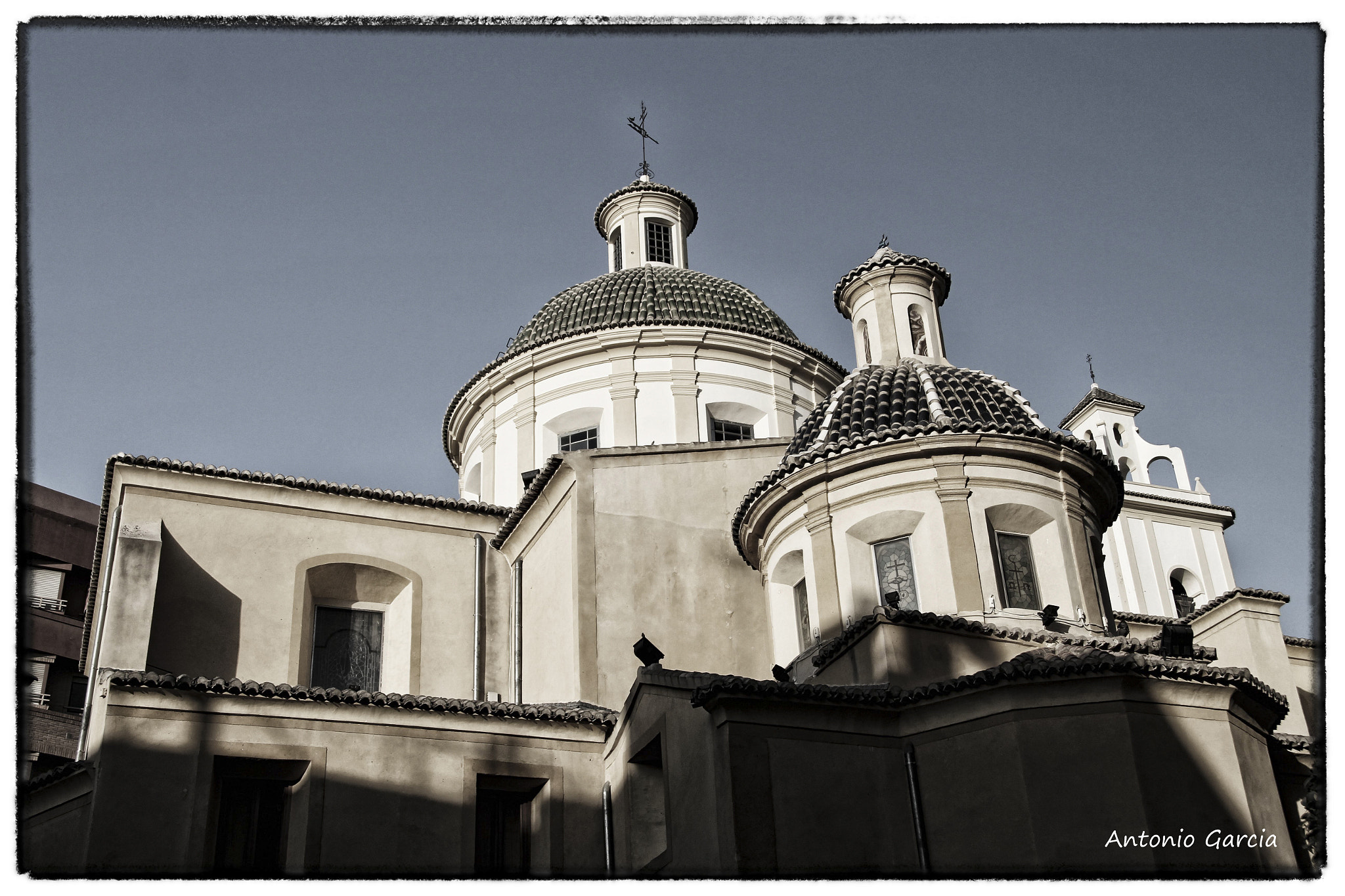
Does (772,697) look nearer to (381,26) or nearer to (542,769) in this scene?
(542,769)

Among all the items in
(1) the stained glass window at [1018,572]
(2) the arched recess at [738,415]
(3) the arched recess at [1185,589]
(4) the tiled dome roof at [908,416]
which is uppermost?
(2) the arched recess at [738,415]

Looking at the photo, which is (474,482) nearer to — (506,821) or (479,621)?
(479,621)

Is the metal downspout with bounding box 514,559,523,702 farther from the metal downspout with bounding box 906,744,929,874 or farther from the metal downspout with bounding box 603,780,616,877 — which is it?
the metal downspout with bounding box 906,744,929,874

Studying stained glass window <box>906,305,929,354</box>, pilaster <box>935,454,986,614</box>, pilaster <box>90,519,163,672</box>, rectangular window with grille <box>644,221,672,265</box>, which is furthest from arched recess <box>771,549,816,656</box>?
rectangular window with grille <box>644,221,672,265</box>

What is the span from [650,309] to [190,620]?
10427 millimetres

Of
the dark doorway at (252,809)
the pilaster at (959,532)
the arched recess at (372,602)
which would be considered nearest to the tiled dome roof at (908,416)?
the pilaster at (959,532)

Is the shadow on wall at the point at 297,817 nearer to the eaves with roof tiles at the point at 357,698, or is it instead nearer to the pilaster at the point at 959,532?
the eaves with roof tiles at the point at 357,698

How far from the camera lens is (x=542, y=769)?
46.0ft

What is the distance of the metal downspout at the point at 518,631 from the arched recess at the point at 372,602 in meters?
1.33

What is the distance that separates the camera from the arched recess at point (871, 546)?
50.6 feet

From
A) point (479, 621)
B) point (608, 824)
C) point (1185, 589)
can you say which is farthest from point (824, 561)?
point (1185, 589)

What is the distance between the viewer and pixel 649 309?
2402cm

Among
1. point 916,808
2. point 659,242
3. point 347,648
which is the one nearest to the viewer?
point 916,808

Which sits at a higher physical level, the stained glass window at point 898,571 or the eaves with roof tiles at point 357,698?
the stained glass window at point 898,571
